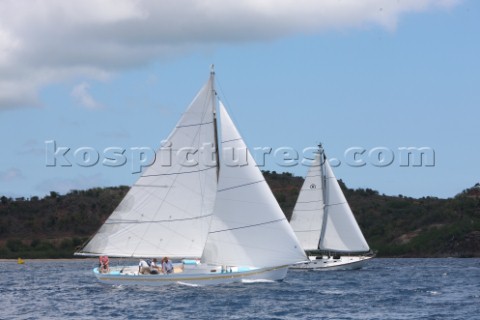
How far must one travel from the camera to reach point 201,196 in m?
54.6

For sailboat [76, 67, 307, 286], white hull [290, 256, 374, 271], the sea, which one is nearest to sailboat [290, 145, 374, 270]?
white hull [290, 256, 374, 271]

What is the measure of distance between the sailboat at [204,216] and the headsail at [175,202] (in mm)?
55

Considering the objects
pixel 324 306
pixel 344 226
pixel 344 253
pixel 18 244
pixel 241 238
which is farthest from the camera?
pixel 18 244

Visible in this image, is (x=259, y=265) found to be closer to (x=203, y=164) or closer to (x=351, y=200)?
(x=203, y=164)

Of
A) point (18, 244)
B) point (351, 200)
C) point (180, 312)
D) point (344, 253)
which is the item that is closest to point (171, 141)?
point (180, 312)

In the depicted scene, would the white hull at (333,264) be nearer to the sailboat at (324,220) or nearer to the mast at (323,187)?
the sailboat at (324,220)

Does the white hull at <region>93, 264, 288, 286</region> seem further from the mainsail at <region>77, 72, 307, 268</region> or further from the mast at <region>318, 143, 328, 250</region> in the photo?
the mast at <region>318, 143, 328, 250</region>

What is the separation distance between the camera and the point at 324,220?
284 ft

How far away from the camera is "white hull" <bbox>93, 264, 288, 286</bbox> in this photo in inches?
2111

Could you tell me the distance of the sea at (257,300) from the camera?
148 feet

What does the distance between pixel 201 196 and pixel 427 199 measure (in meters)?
105

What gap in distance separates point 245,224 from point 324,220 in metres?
33.7

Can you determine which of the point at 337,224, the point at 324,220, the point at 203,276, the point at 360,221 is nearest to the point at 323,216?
the point at 324,220

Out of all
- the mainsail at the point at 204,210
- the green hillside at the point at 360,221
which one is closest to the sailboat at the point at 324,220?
the mainsail at the point at 204,210
